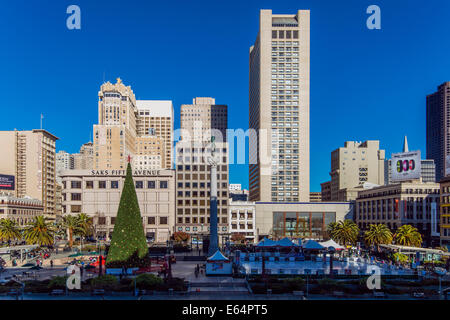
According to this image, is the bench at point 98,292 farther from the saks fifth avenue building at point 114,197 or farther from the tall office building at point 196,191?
the tall office building at point 196,191

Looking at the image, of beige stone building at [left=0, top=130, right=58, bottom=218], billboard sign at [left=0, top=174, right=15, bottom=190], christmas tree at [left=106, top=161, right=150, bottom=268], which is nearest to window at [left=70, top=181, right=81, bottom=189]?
billboard sign at [left=0, top=174, right=15, bottom=190]

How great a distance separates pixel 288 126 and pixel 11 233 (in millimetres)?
99499

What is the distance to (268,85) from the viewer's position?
149 metres

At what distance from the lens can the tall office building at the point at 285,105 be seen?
149000 millimetres

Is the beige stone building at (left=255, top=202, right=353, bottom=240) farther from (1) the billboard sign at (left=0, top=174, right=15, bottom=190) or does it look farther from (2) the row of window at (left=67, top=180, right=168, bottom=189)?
(1) the billboard sign at (left=0, top=174, right=15, bottom=190)

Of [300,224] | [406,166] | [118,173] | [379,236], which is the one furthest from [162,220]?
[406,166]

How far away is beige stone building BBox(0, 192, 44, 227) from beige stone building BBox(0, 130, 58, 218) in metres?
17.1

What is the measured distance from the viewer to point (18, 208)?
112188 mm

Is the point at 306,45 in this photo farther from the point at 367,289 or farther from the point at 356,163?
the point at 367,289

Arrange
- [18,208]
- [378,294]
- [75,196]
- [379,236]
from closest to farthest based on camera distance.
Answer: [378,294]
[379,236]
[75,196]
[18,208]

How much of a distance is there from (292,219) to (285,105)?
174ft

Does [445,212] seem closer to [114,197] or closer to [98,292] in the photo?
[98,292]

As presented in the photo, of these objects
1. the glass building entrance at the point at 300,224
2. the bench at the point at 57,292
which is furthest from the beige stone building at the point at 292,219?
the bench at the point at 57,292
